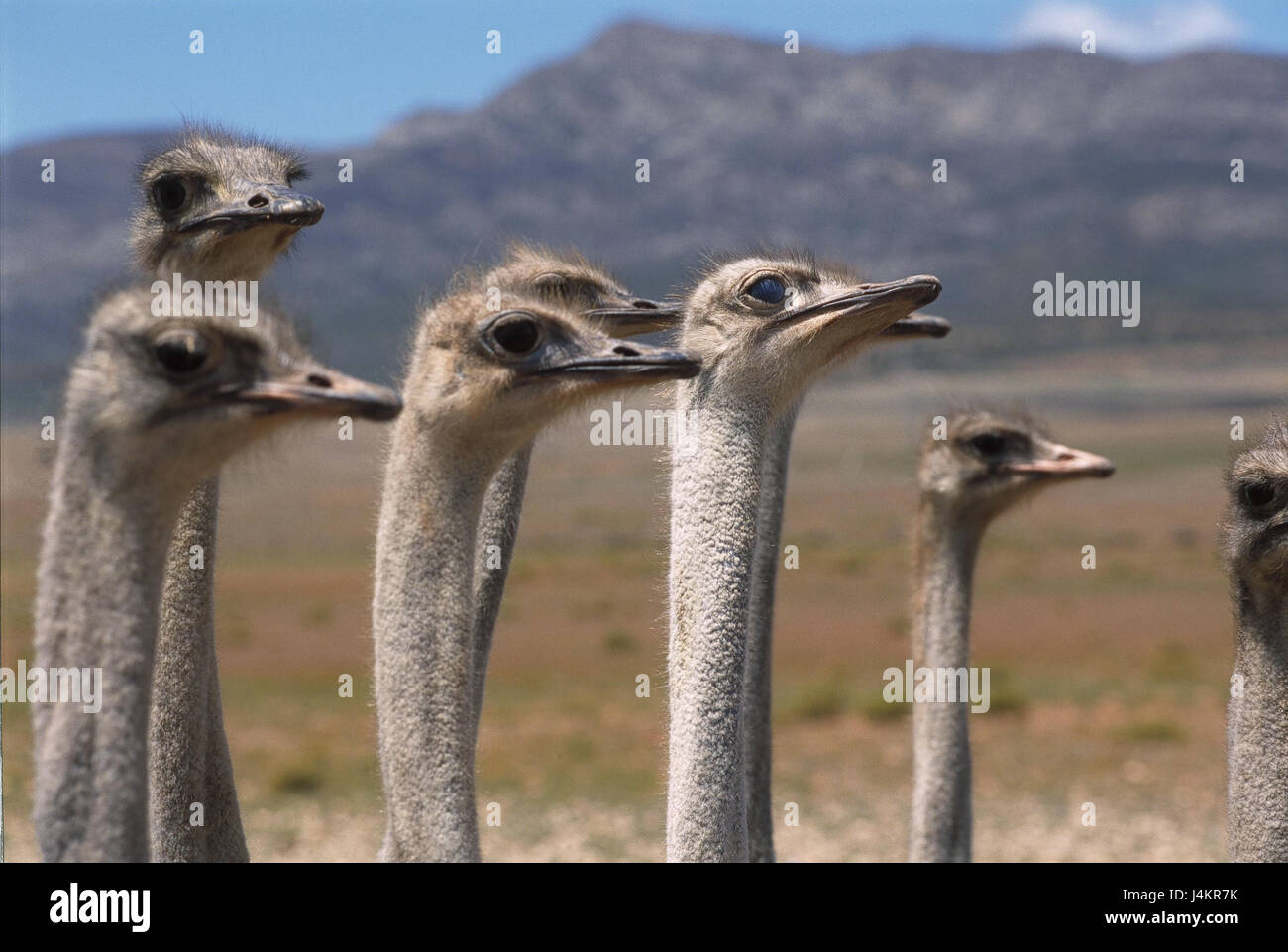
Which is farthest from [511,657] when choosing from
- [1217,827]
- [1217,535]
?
[1217,535]

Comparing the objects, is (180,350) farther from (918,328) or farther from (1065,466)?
(1065,466)

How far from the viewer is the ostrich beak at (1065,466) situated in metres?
6.52

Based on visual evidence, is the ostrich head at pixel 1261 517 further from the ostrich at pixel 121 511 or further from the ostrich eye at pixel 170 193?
the ostrich eye at pixel 170 193

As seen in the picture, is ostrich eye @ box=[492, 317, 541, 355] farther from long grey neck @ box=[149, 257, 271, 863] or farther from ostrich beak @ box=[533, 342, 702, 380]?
long grey neck @ box=[149, 257, 271, 863]

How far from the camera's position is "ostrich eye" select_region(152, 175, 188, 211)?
4.85 metres

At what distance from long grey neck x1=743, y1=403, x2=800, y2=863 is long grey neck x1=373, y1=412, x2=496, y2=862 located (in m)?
1.30

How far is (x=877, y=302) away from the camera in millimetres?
4629

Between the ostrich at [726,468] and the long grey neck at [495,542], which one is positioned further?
the long grey neck at [495,542]

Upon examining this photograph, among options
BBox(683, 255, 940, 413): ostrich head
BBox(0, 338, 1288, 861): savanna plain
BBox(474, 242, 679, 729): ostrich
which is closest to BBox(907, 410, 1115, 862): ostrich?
BBox(0, 338, 1288, 861): savanna plain

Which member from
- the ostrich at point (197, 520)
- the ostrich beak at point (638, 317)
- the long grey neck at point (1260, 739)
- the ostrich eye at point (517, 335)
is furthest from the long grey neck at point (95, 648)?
the long grey neck at point (1260, 739)

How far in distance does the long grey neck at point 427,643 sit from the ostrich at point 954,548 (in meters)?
2.29

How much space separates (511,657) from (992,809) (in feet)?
40.3

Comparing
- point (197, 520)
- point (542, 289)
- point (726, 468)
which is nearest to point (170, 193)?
point (197, 520)
